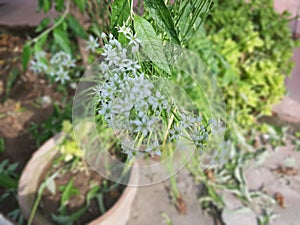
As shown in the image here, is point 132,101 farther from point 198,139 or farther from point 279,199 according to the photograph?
point 279,199

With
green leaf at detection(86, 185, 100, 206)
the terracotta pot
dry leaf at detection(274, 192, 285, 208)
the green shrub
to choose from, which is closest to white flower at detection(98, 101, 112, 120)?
the terracotta pot

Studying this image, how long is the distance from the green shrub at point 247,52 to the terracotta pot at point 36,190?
2.12 ft

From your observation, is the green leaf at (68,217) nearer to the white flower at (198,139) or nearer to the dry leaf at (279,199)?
the dry leaf at (279,199)

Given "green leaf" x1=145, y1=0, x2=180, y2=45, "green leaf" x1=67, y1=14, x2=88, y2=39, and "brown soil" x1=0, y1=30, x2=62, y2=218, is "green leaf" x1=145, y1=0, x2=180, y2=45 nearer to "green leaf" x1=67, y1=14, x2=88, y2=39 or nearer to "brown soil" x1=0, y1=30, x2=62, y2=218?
"green leaf" x1=67, y1=14, x2=88, y2=39

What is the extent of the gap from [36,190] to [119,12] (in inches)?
41.7

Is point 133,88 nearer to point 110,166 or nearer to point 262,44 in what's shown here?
point 110,166

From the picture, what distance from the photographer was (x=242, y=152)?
179cm

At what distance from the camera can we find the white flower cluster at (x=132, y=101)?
1.94 ft

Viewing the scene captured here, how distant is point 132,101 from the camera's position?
1.93 feet

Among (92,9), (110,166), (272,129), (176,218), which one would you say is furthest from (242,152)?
(110,166)

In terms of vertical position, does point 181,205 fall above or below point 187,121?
below

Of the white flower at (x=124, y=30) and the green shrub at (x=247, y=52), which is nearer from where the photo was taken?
the white flower at (x=124, y=30)

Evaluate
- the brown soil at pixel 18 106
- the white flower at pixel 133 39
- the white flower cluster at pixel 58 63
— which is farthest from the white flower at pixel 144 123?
the brown soil at pixel 18 106

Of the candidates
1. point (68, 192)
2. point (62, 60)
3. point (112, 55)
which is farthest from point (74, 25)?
point (112, 55)
